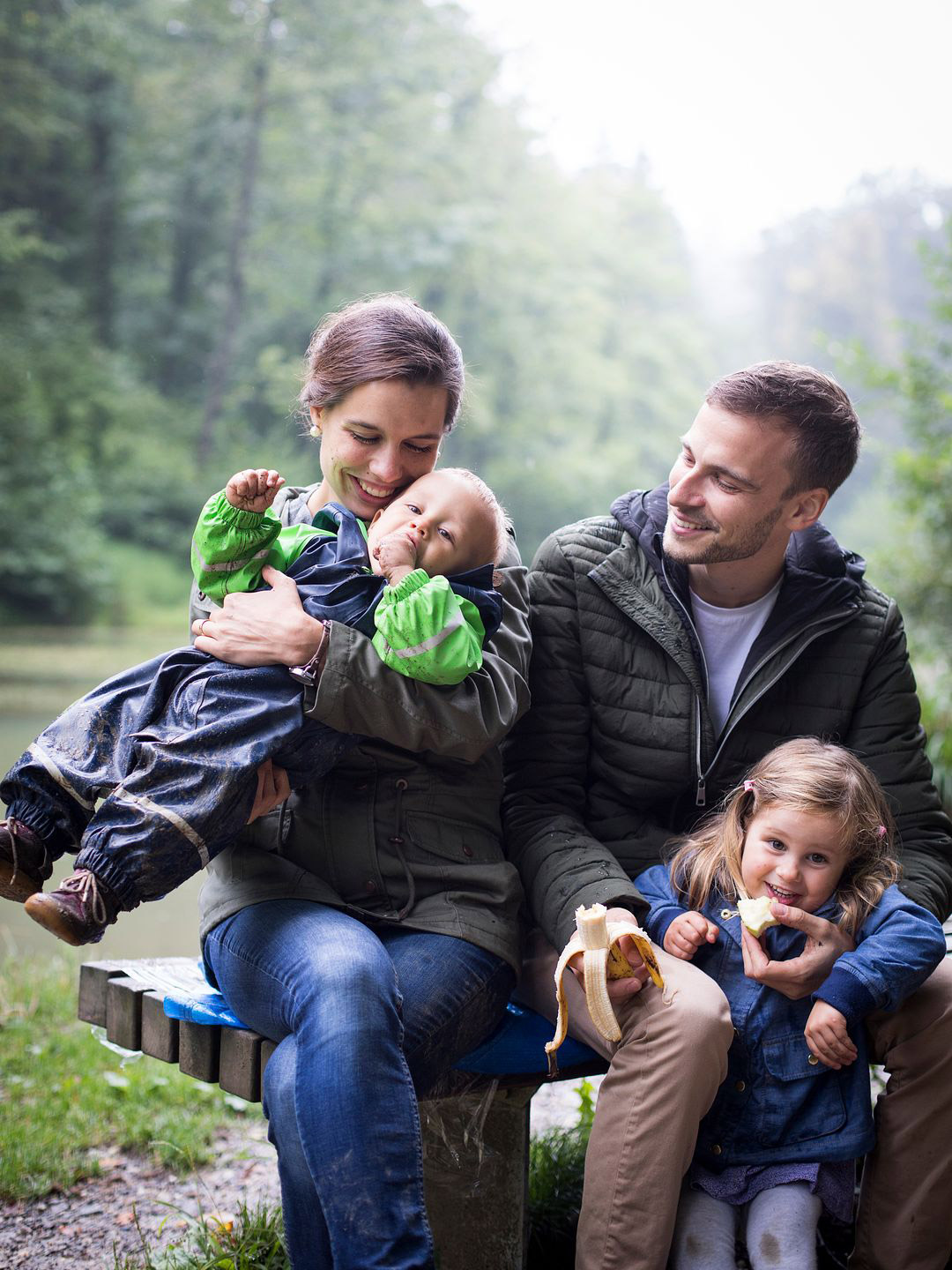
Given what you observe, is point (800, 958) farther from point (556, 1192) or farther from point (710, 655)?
point (556, 1192)

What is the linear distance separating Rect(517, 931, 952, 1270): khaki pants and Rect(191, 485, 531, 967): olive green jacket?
245mm

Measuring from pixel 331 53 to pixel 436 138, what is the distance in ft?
6.54

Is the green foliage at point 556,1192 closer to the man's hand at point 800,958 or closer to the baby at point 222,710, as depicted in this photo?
the man's hand at point 800,958

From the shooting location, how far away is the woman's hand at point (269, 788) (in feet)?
5.92

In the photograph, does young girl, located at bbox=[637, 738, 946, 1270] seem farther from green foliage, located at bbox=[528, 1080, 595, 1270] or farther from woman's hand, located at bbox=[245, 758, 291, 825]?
woman's hand, located at bbox=[245, 758, 291, 825]

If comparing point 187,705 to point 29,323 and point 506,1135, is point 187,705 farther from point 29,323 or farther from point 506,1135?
point 29,323

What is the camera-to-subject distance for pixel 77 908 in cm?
163

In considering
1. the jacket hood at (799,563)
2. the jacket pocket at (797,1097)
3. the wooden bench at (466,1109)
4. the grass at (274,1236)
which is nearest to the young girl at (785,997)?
the jacket pocket at (797,1097)

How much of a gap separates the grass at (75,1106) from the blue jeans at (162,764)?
122 centimetres

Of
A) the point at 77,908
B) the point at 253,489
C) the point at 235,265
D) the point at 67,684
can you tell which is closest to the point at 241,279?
the point at 235,265

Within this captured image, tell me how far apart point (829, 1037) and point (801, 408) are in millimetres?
1111

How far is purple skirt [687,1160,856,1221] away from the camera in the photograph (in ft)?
6.03

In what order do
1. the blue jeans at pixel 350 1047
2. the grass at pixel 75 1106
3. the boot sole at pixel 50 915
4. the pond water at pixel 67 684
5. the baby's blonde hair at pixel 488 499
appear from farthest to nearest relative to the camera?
the pond water at pixel 67 684, the grass at pixel 75 1106, the baby's blonde hair at pixel 488 499, the boot sole at pixel 50 915, the blue jeans at pixel 350 1047

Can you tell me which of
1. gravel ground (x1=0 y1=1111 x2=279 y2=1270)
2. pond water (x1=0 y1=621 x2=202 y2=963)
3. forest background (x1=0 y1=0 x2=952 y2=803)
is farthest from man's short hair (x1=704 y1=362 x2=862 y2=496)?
forest background (x1=0 y1=0 x2=952 y2=803)
